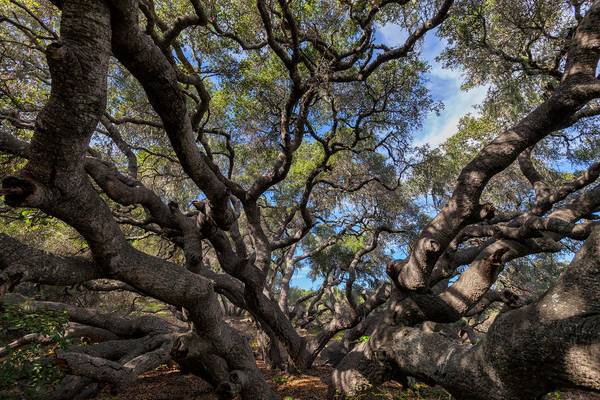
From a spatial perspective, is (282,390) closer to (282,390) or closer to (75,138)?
(282,390)

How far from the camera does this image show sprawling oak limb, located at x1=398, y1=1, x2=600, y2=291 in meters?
5.15

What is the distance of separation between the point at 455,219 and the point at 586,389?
2941mm

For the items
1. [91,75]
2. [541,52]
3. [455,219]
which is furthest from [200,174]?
[541,52]

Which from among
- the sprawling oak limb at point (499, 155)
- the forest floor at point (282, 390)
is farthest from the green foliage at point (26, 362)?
the sprawling oak limb at point (499, 155)

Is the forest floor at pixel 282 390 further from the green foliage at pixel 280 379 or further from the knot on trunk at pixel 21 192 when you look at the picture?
the knot on trunk at pixel 21 192

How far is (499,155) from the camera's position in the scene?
5246 millimetres

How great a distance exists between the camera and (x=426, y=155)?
40.2 ft

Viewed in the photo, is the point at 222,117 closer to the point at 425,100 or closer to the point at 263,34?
the point at 263,34

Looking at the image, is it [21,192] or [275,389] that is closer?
[21,192]

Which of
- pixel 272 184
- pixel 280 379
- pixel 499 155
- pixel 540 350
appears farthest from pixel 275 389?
pixel 499 155

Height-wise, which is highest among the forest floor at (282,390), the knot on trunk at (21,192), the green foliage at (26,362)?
the knot on trunk at (21,192)

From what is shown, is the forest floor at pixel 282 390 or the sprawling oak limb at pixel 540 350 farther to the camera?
the forest floor at pixel 282 390

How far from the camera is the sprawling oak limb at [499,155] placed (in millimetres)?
5152

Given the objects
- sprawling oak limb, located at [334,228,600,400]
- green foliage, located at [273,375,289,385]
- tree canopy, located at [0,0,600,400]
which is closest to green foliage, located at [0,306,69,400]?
tree canopy, located at [0,0,600,400]
